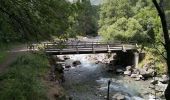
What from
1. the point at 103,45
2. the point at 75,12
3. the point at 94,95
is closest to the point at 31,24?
the point at 75,12

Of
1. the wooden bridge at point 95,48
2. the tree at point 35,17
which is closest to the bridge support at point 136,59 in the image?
the wooden bridge at point 95,48

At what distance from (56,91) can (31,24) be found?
1035 cm

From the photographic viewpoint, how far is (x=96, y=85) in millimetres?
30109

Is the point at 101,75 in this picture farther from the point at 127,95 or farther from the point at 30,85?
the point at 30,85

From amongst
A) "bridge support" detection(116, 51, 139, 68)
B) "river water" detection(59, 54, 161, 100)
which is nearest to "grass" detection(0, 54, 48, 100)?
"river water" detection(59, 54, 161, 100)

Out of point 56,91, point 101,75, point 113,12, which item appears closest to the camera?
point 56,91

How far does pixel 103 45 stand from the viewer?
3866cm

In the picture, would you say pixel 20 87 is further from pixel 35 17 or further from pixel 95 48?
pixel 95 48

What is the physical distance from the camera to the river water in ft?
84.4

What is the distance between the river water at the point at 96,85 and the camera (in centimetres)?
2572

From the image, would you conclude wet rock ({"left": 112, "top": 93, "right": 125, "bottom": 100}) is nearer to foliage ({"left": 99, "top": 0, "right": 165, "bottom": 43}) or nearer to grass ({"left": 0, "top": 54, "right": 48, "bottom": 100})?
grass ({"left": 0, "top": 54, "right": 48, "bottom": 100})

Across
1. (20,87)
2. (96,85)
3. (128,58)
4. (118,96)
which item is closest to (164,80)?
(96,85)

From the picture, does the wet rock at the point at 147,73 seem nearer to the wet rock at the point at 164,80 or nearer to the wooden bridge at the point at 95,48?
the wet rock at the point at 164,80

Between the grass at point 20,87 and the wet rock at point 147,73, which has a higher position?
the grass at point 20,87
